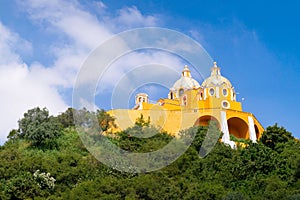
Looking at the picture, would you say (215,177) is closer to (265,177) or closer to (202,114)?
(265,177)

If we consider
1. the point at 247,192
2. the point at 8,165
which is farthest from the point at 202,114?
the point at 8,165

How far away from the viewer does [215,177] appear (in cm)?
1719

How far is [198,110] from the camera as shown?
26531 millimetres

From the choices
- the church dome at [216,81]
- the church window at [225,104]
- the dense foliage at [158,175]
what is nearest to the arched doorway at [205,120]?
the church window at [225,104]

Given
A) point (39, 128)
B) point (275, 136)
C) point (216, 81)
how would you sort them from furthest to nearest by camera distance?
point (216, 81)
point (275, 136)
point (39, 128)

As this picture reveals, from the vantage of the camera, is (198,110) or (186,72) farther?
(186,72)

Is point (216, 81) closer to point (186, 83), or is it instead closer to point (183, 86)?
point (186, 83)

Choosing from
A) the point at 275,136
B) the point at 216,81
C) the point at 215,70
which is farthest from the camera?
the point at 215,70

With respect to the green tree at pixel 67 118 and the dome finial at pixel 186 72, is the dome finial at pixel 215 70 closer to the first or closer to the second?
the dome finial at pixel 186 72

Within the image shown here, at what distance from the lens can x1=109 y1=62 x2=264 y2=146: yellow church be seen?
25172 millimetres

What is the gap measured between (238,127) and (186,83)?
179 inches

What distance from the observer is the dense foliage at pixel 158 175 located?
50.4 feet

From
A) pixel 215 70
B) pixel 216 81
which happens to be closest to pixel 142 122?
pixel 216 81

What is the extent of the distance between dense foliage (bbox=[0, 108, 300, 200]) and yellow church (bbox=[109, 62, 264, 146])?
3.27 m
